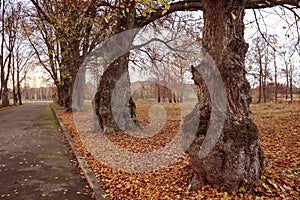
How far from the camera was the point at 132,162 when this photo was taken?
19.2ft

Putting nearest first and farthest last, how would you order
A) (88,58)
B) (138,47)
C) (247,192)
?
(247,192) → (138,47) → (88,58)

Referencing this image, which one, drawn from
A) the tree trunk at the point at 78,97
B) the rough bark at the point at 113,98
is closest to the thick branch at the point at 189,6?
the rough bark at the point at 113,98

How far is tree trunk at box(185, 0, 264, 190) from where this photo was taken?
3.72m

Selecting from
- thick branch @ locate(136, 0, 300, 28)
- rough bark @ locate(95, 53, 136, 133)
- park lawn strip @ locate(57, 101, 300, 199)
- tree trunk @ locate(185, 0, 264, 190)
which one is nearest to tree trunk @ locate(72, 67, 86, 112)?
rough bark @ locate(95, 53, 136, 133)

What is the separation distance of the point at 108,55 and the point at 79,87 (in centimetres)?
1096

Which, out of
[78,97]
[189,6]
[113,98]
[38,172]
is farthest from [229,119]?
[78,97]

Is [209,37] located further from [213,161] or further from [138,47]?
[138,47]

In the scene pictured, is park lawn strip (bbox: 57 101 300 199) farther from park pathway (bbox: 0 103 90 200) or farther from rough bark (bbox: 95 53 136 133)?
rough bark (bbox: 95 53 136 133)

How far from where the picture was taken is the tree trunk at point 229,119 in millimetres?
3723

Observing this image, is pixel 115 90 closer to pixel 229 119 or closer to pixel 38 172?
pixel 38 172

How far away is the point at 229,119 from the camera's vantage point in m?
3.86

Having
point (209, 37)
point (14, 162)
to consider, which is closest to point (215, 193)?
point (209, 37)

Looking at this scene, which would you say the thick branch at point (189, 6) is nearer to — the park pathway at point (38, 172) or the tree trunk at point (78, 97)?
the park pathway at point (38, 172)

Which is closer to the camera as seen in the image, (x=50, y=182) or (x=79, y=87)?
(x=50, y=182)
